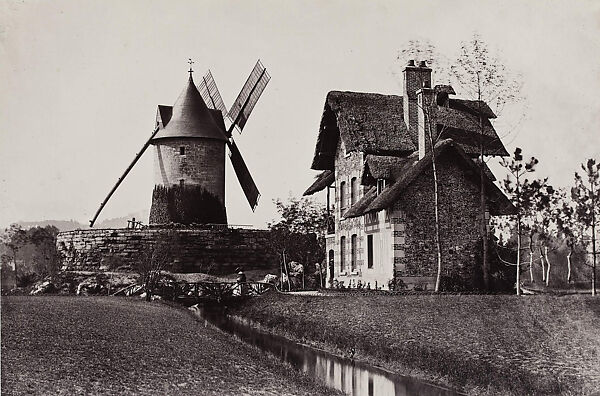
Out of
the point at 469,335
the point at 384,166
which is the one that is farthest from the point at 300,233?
the point at 469,335

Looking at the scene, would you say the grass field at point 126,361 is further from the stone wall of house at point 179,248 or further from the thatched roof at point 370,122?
the stone wall of house at point 179,248

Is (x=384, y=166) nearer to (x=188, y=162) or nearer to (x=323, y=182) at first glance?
(x=323, y=182)

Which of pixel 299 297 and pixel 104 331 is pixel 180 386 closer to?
pixel 104 331

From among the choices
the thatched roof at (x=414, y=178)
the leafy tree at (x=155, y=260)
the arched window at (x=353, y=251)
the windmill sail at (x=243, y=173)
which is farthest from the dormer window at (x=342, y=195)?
the windmill sail at (x=243, y=173)

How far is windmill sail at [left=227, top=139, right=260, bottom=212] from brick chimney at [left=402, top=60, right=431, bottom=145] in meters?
17.0

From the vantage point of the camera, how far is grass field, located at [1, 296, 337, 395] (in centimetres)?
1016

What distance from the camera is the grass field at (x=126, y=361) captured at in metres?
10.2

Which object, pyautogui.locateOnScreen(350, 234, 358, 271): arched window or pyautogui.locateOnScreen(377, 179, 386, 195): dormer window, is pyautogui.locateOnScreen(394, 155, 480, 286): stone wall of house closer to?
pyautogui.locateOnScreen(377, 179, 386, 195): dormer window

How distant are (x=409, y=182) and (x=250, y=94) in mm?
21362

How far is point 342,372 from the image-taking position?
15211mm

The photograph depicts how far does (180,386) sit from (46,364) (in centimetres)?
203

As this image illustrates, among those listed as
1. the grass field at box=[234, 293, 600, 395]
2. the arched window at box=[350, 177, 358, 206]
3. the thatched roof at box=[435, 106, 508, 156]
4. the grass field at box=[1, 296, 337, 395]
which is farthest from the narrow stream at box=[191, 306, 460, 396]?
the thatched roof at box=[435, 106, 508, 156]

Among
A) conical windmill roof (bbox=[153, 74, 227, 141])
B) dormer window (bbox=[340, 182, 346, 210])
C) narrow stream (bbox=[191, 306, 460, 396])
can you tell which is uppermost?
conical windmill roof (bbox=[153, 74, 227, 141])

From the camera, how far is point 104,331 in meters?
16.0
